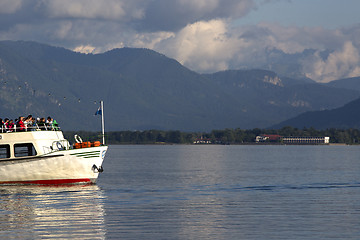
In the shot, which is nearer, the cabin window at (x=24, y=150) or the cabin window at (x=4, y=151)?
the cabin window at (x=4, y=151)

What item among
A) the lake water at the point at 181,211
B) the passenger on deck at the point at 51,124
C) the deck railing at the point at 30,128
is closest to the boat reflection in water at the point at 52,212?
the lake water at the point at 181,211

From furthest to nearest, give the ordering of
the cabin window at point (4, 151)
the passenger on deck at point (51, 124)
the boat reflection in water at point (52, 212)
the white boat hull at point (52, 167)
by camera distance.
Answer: the passenger on deck at point (51, 124)
the cabin window at point (4, 151)
the white boat hull at point (52, 167)
the boat reflection in water at point (52, 212)

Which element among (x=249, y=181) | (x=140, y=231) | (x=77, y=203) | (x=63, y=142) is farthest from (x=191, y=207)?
(x=249, y=181)

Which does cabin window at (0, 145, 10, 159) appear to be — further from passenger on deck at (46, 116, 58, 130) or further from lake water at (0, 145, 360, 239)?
passenger on deck at (46, 116, 58, 130)

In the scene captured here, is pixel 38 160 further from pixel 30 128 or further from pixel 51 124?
pixel 51 124

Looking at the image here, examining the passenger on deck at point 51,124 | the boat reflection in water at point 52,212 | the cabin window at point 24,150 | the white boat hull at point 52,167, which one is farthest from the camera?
the passenger on deck at point 51,124

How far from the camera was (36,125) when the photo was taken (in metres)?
61.8

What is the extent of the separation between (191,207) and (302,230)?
→ 11.8 metres

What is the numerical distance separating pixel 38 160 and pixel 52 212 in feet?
59.0

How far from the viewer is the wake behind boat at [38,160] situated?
198 feet

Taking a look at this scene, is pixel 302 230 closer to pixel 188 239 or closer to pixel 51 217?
pixel 188 239

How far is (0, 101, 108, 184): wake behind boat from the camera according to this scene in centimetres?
6047

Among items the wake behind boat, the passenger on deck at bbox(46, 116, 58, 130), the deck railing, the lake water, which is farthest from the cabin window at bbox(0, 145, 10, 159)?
the passenger on deck at bbox(46, 116, 58, 130)

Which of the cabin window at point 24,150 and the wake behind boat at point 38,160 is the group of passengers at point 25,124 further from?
the cabin window at point 24,150
